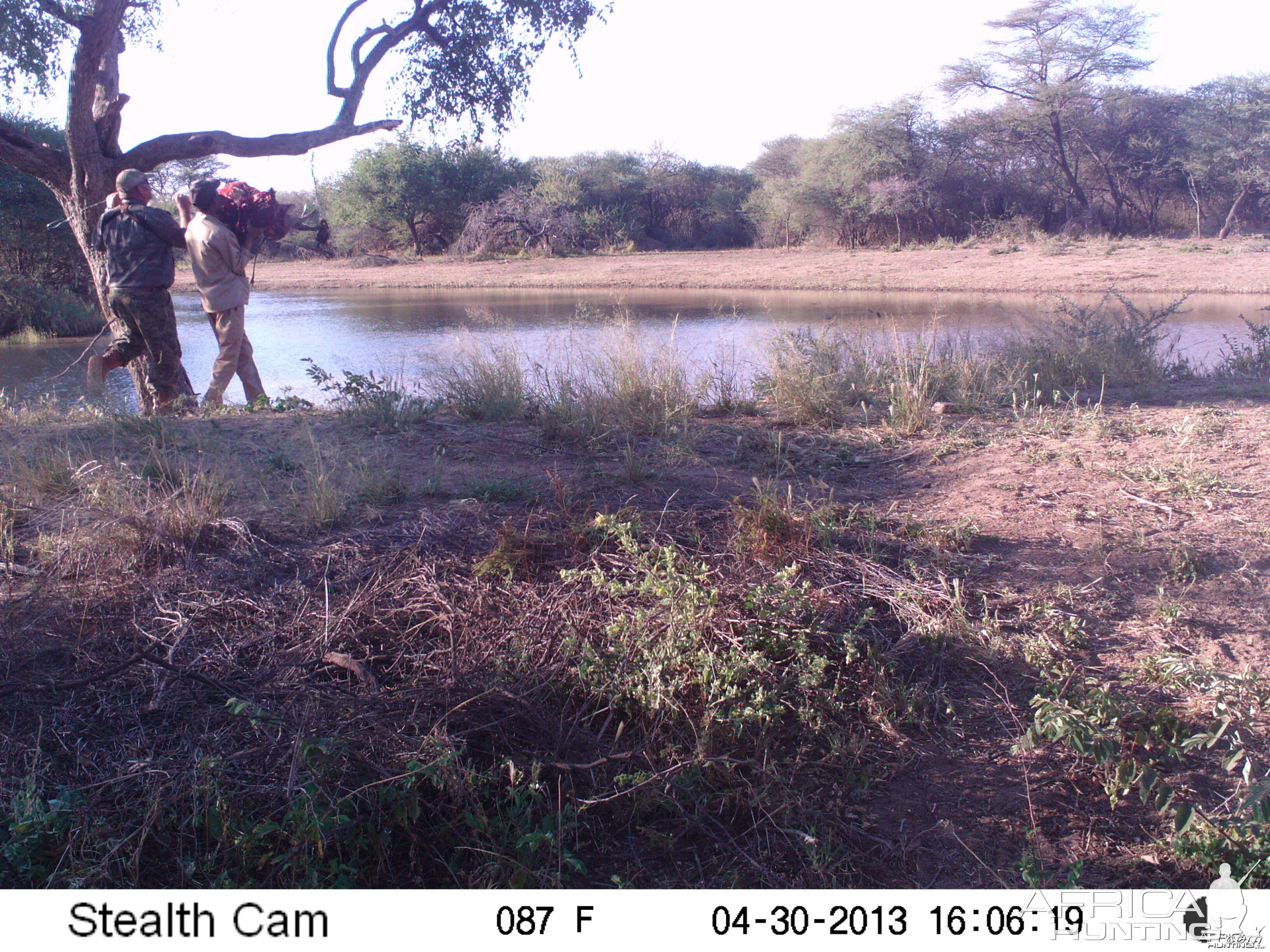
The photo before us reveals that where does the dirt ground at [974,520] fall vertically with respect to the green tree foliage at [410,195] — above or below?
below

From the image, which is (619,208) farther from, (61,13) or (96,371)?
(96,371)

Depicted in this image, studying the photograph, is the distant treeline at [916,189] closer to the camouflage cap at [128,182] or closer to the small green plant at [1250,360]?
the small green plant at [1250,360]

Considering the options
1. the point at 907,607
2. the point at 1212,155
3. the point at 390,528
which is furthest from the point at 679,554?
the point at 1212,155

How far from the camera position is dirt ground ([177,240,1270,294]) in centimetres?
1877

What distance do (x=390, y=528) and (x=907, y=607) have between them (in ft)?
7.14

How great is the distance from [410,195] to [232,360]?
2779 cm

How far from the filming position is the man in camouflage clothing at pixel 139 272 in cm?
683

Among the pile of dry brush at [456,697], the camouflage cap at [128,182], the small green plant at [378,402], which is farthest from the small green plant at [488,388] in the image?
the camouflage cap at [128,182]

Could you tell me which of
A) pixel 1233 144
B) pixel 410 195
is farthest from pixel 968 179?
pixel 410 195

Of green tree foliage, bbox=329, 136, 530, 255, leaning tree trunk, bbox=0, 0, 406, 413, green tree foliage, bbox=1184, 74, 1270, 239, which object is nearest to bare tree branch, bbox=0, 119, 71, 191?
leaning tree trunk, bbox=0, 0, 406, 413

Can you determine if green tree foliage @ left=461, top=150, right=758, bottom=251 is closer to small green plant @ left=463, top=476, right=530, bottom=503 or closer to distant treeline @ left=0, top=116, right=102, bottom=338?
distant treeline @ left=0, top=116, right=102, bottom=338

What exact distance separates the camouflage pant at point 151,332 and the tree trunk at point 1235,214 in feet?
96.7

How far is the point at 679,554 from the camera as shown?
329 cm

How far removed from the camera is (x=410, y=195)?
32656 millimetres
